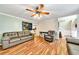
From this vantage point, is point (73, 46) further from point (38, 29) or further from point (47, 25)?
point (38, 29)

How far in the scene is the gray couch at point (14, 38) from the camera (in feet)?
5.59

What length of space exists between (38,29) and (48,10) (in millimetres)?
562

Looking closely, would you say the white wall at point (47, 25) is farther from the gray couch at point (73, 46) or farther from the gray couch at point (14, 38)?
the gray couch at point (73, 46)

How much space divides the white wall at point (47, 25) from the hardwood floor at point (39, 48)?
27 centimetres

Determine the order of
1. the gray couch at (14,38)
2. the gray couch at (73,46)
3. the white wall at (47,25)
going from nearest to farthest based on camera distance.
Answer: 1. the gray couch at (14,38)
2. the gray couch at (73,46)
3. the white wall at (47,25)

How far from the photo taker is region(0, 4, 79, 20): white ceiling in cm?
173

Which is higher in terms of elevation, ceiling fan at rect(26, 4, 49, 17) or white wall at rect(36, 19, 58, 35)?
ceiling fan at rect(26, 4, 49, 17)

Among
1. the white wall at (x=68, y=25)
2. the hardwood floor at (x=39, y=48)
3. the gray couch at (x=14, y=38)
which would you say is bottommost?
the hardwood floor at (x=39, y=48)

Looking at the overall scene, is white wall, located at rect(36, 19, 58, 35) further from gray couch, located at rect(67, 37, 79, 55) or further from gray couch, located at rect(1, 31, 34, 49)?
gray couch, located at rect(67, 37, 79, 55)

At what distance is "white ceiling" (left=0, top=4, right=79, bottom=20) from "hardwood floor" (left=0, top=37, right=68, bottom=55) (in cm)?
65

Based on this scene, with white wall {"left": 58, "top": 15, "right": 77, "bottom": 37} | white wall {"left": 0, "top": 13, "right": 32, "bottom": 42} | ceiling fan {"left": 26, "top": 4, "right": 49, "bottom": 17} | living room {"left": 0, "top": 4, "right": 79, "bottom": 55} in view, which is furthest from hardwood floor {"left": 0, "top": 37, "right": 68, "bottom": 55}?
ceiling fan {"left": 26, "top": 4, "right": 49, "bottom": 17}

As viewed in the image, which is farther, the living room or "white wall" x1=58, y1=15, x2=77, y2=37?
"white wall" x1=58, y1=15, x2=77, y2=37

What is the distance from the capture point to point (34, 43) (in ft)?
6.45

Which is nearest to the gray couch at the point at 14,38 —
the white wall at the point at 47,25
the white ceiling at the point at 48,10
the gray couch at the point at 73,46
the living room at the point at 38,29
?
the living room at the point at 38,29
